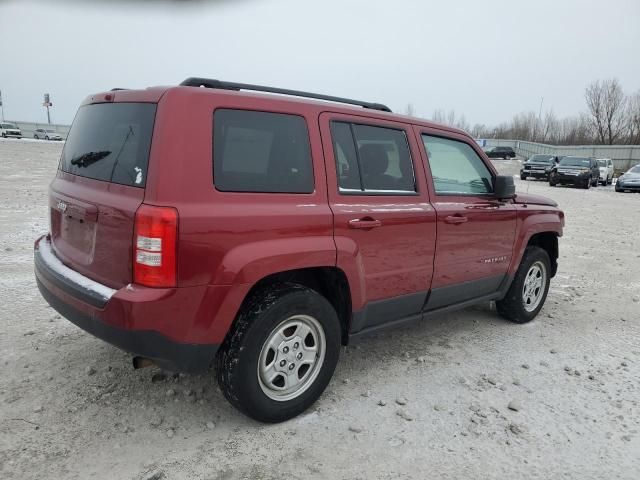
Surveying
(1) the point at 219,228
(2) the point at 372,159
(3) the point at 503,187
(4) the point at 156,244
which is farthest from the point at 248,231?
(3) the point at 503,187

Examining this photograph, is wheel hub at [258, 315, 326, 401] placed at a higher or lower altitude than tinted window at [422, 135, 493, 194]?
lower

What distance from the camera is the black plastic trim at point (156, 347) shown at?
2.47m

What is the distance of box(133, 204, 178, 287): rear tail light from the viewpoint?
7.83ft

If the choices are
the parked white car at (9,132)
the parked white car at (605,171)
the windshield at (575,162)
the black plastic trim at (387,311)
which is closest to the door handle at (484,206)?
the black plastic trim at (387,311)

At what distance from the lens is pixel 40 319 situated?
430cm

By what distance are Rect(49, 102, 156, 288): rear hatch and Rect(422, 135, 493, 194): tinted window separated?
214 centimetres

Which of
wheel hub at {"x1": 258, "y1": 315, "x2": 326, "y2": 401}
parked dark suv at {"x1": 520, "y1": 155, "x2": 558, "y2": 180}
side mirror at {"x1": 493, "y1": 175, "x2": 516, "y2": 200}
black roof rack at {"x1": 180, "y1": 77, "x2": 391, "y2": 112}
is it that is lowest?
wheel hub at {"x1": 258, "y1": 315, "x2": 326, "y2": 401}

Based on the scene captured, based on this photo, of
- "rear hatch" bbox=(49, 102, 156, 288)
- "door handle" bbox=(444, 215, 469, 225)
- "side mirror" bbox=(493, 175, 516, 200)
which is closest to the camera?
"rear hatch" bbox=(49, 102, 156, 288)

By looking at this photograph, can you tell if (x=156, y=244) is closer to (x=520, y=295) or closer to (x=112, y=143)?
(x=112, y=143)

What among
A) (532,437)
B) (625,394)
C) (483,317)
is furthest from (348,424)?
(483,317)

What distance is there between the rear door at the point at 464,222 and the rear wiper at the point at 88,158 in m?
2.18

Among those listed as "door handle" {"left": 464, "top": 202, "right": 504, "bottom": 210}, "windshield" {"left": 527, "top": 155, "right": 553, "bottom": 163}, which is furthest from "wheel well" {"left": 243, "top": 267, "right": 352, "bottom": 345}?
"windshield" {"left": 527, "top": 155, "right": 553, "bottom": 163}

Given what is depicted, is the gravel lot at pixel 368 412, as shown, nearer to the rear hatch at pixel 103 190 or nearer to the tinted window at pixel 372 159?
the rear hatch at pixel 103 190

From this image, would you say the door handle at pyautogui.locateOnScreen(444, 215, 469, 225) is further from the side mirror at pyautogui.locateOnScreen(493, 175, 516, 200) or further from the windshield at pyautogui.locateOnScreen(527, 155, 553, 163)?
the windshield at pyautogui.locateOnScreen(527, 155, 553, 163)
